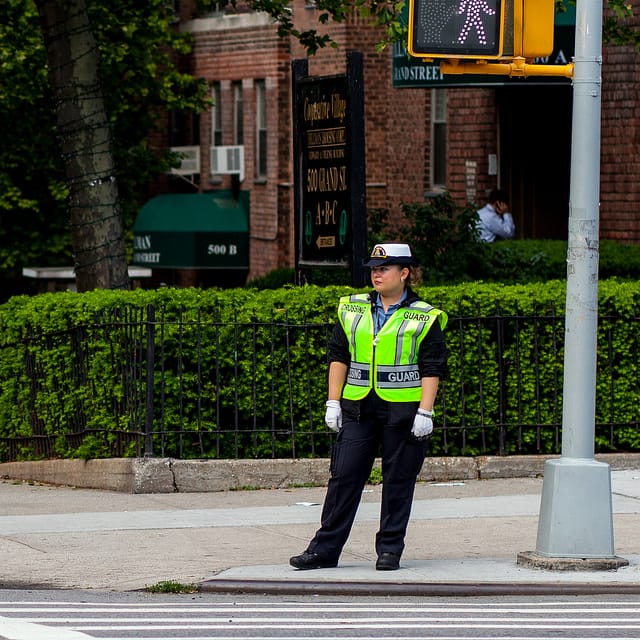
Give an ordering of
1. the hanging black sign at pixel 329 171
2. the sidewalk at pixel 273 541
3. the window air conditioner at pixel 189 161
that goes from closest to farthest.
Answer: the sidewalk at pixel 273 541 < the hanging black sign at pixel 329 171 < the window air conditioner at pixel 189 161

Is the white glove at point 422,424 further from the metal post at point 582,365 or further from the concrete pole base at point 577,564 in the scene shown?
the concrete pole base at point 577,564

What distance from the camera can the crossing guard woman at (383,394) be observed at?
29.6 ft

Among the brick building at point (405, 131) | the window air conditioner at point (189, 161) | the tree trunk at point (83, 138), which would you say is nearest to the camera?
the tree trunk at point (83, 138)

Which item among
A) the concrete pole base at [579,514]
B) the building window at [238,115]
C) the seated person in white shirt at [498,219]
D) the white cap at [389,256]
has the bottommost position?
the concrete pole base at [579,514]

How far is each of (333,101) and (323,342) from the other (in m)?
2.12

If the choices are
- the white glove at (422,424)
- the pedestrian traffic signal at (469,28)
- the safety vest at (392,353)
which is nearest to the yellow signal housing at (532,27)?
the pedestrian traffic signal at (469,28)

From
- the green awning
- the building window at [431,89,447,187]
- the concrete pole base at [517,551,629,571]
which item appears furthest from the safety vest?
the green awning

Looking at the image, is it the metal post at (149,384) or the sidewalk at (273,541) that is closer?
the sidewalk at (273,541)

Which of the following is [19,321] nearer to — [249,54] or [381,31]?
[381,31]

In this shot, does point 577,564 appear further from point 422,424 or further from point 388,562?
point 422,424

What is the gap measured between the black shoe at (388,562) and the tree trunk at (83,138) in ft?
25.7

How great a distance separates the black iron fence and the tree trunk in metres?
3.16

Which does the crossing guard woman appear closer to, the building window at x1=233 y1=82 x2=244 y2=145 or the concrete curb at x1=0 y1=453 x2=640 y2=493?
the concrete curb at x1=0 y1=453 x2=640 y2=493

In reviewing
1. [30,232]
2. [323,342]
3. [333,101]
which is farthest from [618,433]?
[30,232]
